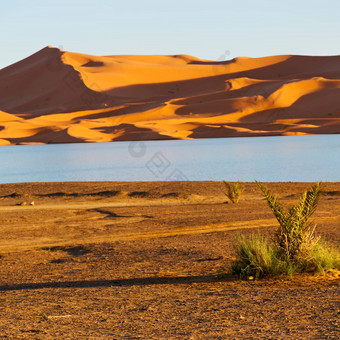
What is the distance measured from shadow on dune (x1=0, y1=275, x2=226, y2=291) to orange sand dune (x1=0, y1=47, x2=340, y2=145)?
64276mm

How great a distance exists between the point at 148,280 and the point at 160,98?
103077 millimetres

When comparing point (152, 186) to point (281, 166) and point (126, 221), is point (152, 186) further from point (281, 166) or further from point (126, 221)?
point (281, 166)

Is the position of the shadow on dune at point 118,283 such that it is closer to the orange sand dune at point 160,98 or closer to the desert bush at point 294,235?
the desert bush at point 294,235

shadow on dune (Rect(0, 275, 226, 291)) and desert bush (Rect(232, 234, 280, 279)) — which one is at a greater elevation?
desert bush (Rect(232, 234, 280, 279))

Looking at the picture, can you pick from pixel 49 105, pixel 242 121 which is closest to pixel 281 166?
pixel 242 121

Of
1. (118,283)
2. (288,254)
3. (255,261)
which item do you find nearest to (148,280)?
(118,283)

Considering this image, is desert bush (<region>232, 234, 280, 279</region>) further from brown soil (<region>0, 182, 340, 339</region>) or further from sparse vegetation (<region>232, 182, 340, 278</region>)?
brown soil (<region>0, 182, 340, 339</region>)

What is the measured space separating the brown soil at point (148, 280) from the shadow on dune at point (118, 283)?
0.01 m

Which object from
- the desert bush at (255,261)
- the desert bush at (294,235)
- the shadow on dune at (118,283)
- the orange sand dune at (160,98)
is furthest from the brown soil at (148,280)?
the orange sand dune at (160,98)

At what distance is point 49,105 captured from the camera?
388ft

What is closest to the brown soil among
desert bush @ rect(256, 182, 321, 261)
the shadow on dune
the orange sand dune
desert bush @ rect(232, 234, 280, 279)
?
the shadow on dune

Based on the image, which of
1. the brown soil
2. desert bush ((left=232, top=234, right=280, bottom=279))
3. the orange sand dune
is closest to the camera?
the brown soil

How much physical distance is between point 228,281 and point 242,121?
256ft

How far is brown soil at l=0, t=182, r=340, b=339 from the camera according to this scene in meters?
4.95
